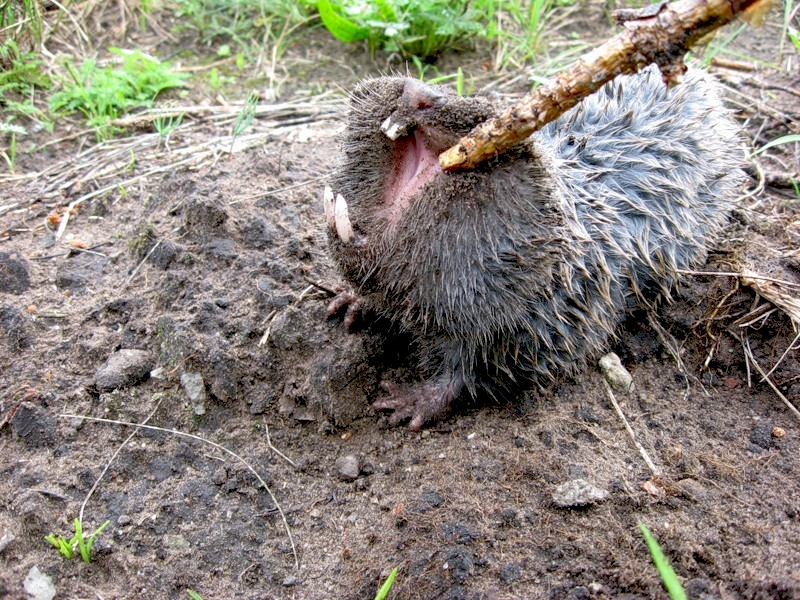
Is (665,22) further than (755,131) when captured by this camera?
No

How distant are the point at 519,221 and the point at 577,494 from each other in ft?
2.99

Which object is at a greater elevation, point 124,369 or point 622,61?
point 622,61

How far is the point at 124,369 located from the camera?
2621 mm

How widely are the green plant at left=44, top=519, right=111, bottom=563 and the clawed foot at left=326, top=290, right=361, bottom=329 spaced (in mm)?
1158

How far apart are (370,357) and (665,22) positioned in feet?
5.38

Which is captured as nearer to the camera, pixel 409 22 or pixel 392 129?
pixel 392 129

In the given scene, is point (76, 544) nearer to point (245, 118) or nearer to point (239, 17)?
point (245, 118)

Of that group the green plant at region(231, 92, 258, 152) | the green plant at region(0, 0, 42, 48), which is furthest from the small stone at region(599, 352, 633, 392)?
the green plant at region(0, 0, 42, 48)

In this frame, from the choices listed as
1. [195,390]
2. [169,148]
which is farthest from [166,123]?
[195,390]

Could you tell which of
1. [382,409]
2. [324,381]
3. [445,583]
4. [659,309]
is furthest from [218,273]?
[659,309]

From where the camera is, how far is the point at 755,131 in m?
4.10

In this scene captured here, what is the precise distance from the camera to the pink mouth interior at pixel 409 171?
7.09 feet

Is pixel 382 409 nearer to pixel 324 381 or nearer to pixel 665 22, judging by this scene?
pixel 324 381

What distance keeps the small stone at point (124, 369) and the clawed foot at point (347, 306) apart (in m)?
0.74
